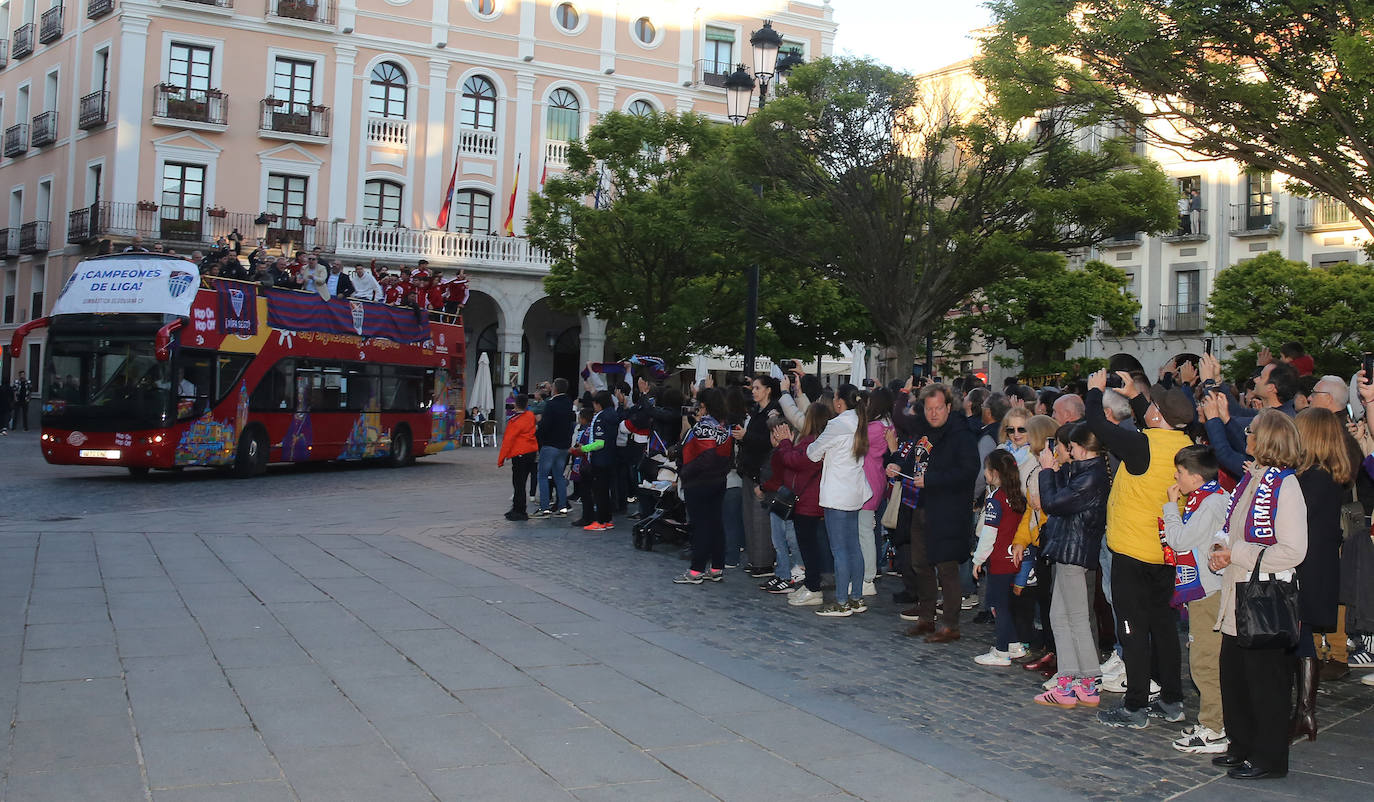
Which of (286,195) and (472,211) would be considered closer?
(286,195)

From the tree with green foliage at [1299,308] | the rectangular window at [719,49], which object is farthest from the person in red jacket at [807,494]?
the rectangular window at [719,49]

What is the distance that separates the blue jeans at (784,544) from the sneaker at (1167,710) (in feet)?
13.9

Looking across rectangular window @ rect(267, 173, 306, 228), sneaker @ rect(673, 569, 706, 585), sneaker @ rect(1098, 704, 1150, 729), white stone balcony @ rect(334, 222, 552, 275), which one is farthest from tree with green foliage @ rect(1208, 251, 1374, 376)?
sneaker @ rect(1098, 704, 1150, 729)

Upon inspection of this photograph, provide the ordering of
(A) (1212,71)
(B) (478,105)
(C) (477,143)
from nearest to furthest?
(A) (1212,71), (C) (477,143), (B) (478,105)

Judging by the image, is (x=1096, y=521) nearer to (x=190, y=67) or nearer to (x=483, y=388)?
(x=483, y=388)

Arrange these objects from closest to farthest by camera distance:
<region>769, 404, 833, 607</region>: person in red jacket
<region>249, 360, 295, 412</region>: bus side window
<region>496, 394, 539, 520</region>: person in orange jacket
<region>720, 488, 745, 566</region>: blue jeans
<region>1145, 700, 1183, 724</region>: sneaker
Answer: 1. <region>1145, 700, 1183, 724</region>: sneaker
2. <region>769, 404, 833, 607</region>: person in red jacket
3. <region>720, 488, 745, 566</region>: blue jeans
4. <region>496, 394, 539, 520</region>: person in orange jacket
5. <region>249, 360, 295, 412</region>: bus side window

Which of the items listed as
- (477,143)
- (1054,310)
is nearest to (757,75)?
(1054,310)

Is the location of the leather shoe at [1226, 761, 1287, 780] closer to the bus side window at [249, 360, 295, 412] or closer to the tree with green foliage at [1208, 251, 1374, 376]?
the bus side window at [249, 360, 295, 412]

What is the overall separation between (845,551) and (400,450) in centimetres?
1992

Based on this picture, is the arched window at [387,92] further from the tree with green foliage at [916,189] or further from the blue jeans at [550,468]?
the blue jeans at [550,468]

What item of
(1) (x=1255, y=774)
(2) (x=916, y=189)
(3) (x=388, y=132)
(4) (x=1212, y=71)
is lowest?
(1) (x=1255, y=774)

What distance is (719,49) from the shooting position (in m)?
45.7

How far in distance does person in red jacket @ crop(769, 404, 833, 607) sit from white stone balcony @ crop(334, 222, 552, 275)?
93.9 ft

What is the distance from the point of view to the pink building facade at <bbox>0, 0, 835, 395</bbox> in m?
37.2
